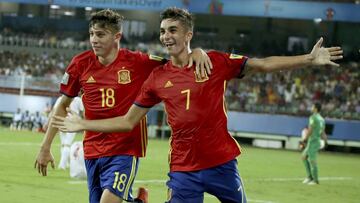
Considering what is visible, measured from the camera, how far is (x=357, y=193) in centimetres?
1931

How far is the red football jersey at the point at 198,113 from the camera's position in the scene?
7.74 m

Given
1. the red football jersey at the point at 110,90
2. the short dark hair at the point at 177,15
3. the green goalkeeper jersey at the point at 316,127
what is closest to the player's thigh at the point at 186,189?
the red football jersey at the point at 110,90

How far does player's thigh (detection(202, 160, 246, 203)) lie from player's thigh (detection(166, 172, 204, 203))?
0.07m

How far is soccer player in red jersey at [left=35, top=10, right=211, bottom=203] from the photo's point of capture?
8.82 metres

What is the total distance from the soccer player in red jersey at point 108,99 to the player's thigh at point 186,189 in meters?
1.09

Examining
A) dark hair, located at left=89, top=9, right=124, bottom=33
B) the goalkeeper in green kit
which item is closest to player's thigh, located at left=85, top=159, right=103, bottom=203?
dark hair, located at left=89, top=9, right=124, bottom=33

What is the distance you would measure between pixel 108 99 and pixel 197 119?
158 centimetres

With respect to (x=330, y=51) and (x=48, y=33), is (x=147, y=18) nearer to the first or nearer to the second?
(x=48, y=33)

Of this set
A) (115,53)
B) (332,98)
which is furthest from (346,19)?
(115,53)

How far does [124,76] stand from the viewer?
9047 mm

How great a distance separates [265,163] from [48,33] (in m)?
27.8

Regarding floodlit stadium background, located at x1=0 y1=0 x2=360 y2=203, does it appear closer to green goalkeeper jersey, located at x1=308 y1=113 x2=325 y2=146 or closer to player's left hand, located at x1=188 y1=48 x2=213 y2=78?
green goalkeeper jersey, located at x1=308 y1=113 x2=325 y2=146

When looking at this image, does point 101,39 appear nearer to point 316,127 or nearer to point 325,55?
point 325,55

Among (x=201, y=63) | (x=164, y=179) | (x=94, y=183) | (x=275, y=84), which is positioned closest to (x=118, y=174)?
(x=94, y=183)
